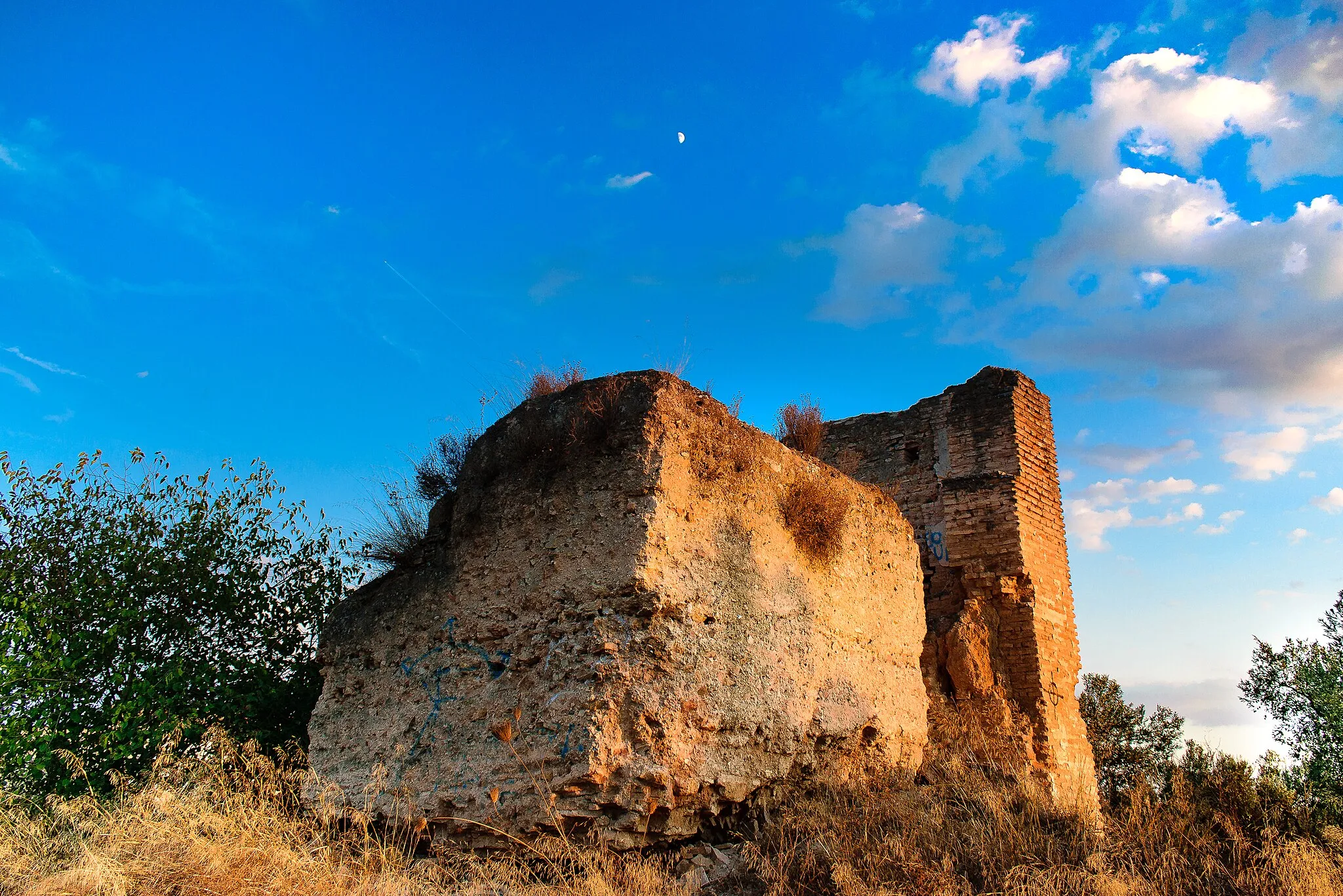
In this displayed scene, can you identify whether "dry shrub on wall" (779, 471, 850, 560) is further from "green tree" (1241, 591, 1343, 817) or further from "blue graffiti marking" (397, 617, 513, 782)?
"green tree" (1241, 591, 1343, 817)

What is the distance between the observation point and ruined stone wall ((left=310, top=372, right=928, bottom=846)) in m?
4.99

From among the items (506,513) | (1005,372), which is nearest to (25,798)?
(506,513)

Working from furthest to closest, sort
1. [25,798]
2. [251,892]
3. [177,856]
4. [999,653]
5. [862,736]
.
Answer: [999,653], [25,798], [862,736], [177,856], [251,892]

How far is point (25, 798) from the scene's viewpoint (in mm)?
7207

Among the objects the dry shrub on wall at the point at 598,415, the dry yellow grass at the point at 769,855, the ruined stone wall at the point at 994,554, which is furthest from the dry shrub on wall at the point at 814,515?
the ruined stone wall at the point at 994,554

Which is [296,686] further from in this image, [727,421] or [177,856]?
[727,421]

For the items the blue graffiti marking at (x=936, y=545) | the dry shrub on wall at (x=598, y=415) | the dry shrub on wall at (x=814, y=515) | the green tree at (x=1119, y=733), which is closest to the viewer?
the dry shrub on wall at (x=598, y=415)

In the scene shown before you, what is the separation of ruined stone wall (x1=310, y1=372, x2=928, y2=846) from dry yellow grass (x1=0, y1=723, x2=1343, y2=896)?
0.83 ft

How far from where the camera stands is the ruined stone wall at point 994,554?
7.91 m

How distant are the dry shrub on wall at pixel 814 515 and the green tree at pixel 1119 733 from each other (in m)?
9.36

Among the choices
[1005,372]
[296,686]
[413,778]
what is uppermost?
[1005,372]

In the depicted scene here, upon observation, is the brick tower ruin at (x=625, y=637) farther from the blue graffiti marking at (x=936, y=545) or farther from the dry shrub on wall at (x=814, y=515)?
the blue graffiti marking at (x=936, y=545)

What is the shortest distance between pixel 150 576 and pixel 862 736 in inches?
266

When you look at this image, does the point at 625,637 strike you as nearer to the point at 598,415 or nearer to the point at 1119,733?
the point at 598,415
